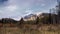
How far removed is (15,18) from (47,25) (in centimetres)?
208

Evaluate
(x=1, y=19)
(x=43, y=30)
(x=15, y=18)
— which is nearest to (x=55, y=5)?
(x=43, y=30)

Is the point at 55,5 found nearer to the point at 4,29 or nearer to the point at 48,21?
the point at 48,21

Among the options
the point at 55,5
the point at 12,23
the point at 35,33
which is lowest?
the point at 35,33

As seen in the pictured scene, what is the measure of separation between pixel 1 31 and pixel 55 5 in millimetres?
3999

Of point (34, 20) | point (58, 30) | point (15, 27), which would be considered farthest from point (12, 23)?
point (58, 30)

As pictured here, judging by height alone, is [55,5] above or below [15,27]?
above

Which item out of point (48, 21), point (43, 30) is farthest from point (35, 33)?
point (48, 21)

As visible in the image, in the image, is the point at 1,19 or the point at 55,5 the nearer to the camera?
the point at 1,19

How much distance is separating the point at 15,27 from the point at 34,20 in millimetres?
1392

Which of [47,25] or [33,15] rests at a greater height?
[33,15]

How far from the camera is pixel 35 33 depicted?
385 inches

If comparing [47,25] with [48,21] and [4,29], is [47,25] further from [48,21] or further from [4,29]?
[4,29]

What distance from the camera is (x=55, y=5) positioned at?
34.3ft

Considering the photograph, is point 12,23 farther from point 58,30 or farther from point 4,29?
point 58,30
